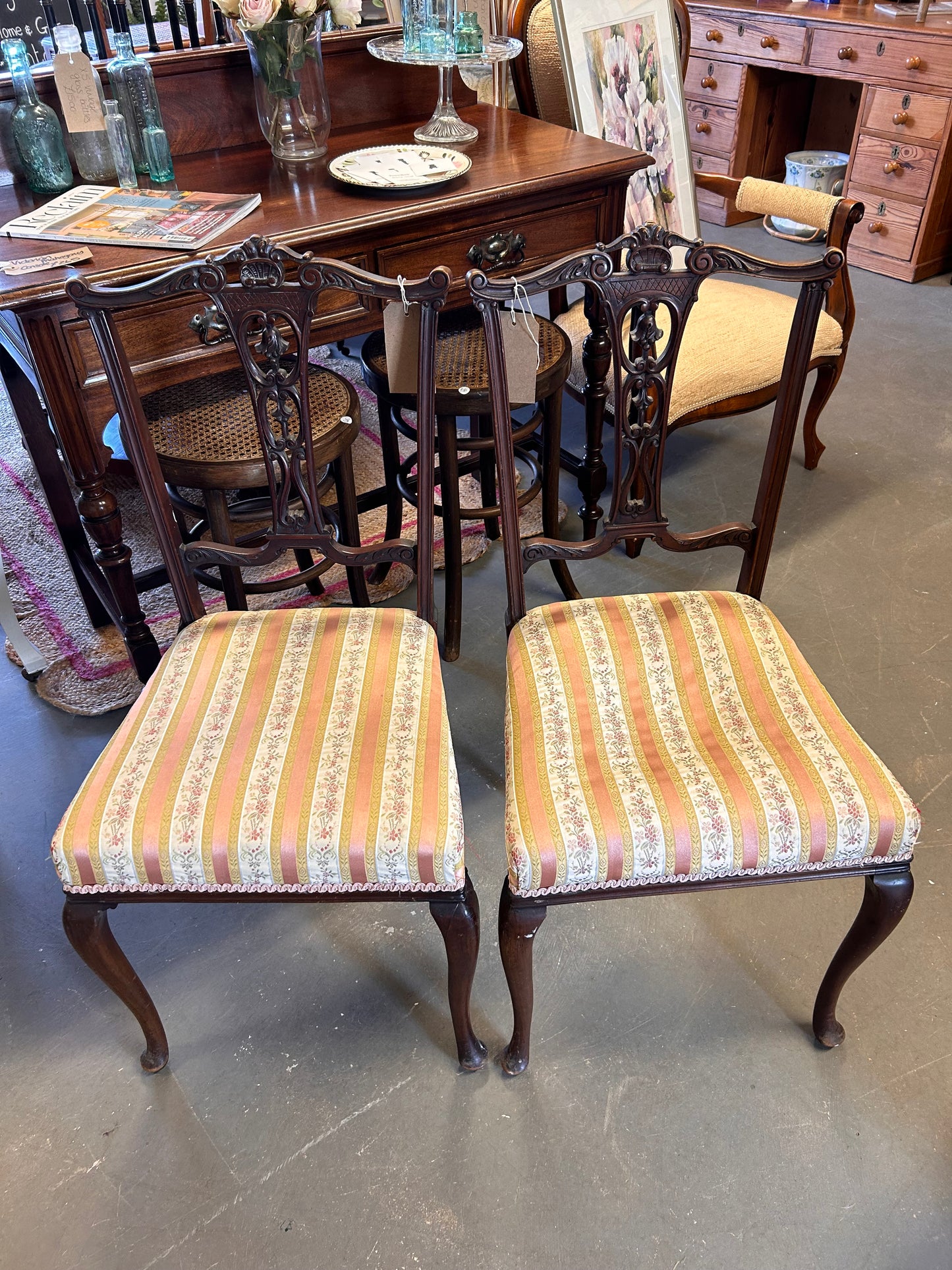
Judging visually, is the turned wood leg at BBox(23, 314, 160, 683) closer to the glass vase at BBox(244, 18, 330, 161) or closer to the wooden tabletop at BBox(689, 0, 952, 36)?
the glass vase at BBox(244, 18, 330, 161)

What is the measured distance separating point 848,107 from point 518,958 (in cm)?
403

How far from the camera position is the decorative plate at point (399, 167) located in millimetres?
1591

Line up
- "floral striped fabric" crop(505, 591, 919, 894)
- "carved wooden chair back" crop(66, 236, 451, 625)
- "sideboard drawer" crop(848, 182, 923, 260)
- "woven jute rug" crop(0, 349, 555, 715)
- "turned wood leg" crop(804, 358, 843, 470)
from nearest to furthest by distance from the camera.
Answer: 1. "floral striped fabric" crop(505, 591, 919, 894)
2. "carved wooden chair back" crop(66, 236, 451, 625)
3. "woven jute rug" crop(0, 349, 555, 715)
4. "turned wood leg" crop(804, 358, 843, 470)
5. "sideboard drawer" crop(848, 182, 923, 260)

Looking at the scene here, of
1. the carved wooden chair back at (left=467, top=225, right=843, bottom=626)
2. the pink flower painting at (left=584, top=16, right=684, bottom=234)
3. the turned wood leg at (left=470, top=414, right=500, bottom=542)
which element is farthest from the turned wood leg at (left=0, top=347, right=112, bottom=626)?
the pink flower painting at (left=584, top=16, right=684, bottom=234)

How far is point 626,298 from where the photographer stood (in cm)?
116

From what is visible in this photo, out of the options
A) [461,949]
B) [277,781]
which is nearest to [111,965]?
[277,781]

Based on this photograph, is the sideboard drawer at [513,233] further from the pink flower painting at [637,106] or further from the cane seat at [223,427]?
the pink flower painting at [637,106]

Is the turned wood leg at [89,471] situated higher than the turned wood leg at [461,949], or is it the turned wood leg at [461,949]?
the turned wood leg at [89,471]

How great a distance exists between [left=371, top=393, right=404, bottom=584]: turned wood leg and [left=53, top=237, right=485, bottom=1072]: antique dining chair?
1.72 ft

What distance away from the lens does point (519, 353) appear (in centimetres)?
120

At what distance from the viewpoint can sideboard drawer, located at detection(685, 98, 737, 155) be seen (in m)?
3.75

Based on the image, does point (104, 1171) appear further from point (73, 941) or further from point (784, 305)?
point (784, 305)

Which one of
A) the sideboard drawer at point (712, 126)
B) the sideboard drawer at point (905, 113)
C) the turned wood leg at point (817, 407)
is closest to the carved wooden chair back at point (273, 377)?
the turned wood leg at point (817, 407)

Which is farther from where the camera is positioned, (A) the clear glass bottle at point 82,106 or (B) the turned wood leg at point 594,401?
(B) the turned wood leg at point 594,401
